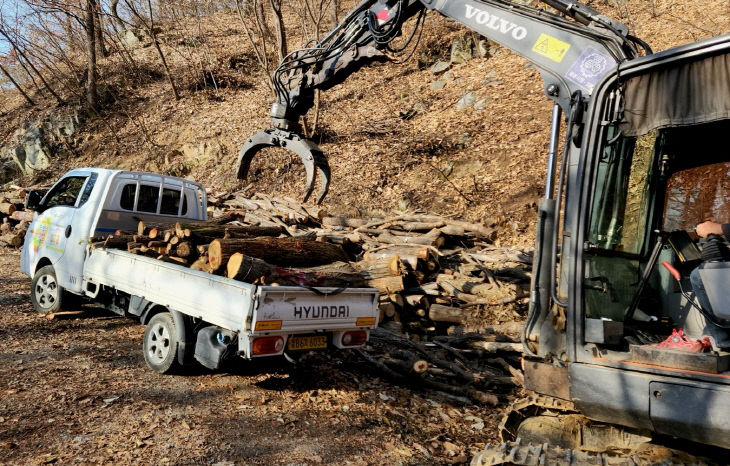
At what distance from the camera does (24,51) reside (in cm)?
2502

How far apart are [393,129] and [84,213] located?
455 inches

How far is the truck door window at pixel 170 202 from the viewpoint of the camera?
8.99m

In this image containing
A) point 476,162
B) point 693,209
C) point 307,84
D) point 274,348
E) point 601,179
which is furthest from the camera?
point 476,162

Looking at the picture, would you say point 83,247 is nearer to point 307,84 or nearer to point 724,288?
point 307,84

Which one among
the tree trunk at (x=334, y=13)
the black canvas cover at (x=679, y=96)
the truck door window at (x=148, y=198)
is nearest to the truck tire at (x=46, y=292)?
the truck door window at (x=148, y=198)

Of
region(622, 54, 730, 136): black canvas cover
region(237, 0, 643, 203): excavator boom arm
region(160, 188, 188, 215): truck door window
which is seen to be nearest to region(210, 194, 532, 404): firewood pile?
region(160, 188, 188, 215): truck door window

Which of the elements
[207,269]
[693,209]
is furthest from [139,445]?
[693,209]

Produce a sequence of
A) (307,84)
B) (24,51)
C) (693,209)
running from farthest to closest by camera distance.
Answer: (24,51)
(307,84)
(693,209)

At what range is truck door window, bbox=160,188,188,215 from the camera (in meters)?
8.99

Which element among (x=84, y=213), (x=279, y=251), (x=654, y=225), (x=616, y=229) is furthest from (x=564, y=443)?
(x=84, y=213)

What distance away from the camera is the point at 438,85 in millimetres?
19391

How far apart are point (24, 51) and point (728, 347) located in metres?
28.8

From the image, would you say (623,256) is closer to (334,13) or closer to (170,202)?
(170,202)

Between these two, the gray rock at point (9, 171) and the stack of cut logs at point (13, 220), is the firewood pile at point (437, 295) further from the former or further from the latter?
the gray rock at point (9, 171)
